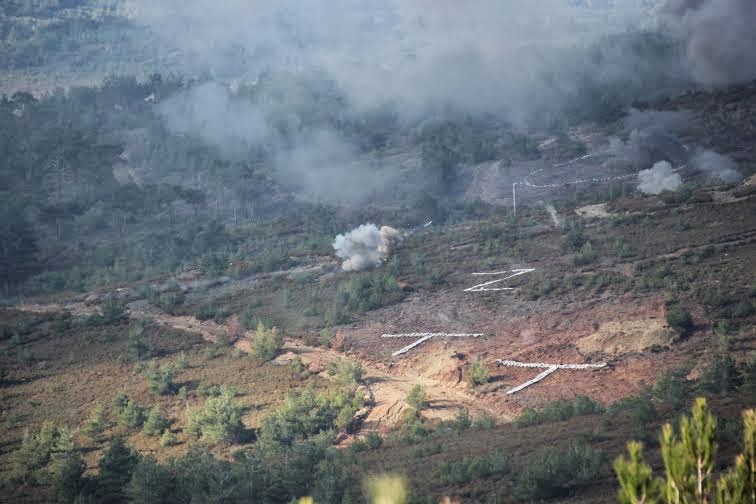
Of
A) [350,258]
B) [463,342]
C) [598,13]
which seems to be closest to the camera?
[463,342]

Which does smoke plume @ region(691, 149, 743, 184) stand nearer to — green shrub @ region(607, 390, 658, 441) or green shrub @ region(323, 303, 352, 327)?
green shrub @ region(323, 303, 352, 327)

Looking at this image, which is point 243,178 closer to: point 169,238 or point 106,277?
point 169,238

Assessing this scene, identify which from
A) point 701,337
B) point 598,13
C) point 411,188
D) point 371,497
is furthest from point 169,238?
point 598,13

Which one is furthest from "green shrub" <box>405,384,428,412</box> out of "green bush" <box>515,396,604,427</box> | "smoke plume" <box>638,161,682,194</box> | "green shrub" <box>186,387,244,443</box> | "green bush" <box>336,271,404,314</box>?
"smoke plume" <box>638,161,682,194</box>

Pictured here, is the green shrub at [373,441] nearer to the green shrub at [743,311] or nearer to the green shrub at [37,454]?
the green shrub at [37,454]

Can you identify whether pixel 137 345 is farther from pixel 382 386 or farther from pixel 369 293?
pixel 382 386

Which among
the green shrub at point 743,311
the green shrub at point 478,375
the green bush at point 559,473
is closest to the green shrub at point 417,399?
the green shrub at point 478,375

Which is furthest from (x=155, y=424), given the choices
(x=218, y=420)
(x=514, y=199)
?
(x=514, y=199)
